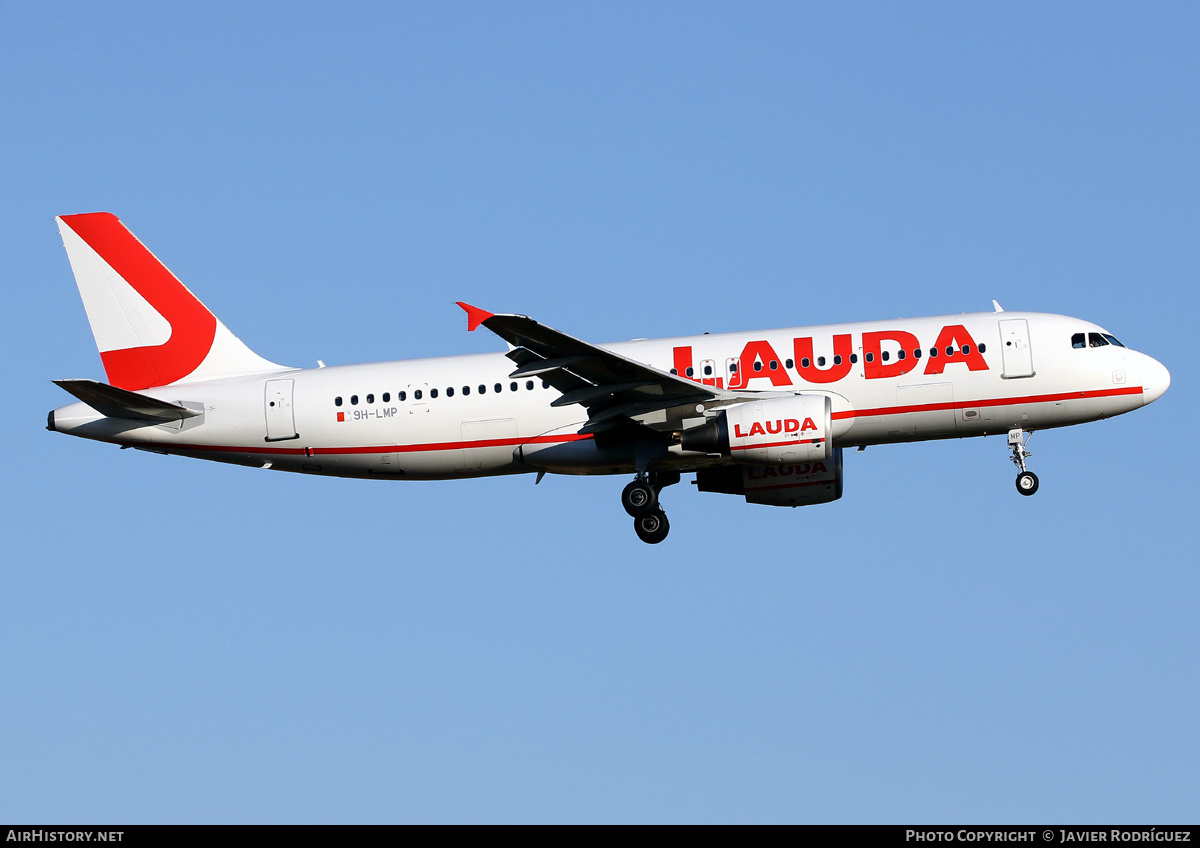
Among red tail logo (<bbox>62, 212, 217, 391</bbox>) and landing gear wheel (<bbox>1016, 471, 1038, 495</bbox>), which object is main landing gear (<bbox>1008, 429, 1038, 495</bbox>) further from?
red tail logo (<bbox>62, 212, 217, 391</bbox>)

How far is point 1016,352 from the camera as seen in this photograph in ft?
113

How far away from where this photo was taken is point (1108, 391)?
34656 mm

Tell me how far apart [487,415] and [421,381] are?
2033 mm

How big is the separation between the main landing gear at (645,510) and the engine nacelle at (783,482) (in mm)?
2669

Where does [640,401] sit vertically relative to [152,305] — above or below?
below

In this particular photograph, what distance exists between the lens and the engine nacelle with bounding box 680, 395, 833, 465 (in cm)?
3312

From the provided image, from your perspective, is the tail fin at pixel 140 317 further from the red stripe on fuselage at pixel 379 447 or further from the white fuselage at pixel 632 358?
the red stripe on fuselage at pixel 379 447

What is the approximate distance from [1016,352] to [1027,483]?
325 centimetres

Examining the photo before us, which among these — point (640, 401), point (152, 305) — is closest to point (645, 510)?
point (640, 401)

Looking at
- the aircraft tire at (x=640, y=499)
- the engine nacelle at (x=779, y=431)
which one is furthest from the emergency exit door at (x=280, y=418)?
the engine nacelle at (x=779, y=431)

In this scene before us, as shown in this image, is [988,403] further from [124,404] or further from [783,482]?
[124,404]

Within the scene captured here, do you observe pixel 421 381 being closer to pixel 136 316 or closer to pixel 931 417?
pixel 136 316

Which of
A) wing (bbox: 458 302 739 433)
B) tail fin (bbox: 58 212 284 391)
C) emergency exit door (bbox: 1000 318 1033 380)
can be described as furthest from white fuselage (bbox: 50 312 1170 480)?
wing (bbox: 458 302 739 433)
